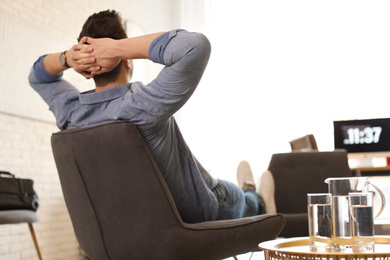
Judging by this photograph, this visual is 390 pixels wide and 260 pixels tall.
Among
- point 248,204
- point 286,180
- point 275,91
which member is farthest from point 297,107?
point 248,204

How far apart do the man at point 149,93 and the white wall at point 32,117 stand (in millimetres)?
2197

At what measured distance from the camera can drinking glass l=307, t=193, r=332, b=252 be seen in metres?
1.16

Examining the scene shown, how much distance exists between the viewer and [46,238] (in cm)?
428

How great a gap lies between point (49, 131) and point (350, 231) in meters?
3.85

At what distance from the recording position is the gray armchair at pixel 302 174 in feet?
10.0

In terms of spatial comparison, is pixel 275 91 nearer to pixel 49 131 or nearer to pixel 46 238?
pixel 49 131

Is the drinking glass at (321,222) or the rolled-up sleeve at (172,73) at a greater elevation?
the rolled-up sleeve at (172,73)

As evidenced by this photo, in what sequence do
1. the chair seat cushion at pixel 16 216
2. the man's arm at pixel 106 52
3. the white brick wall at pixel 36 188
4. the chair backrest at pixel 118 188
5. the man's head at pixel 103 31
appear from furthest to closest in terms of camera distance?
1. the white brick wall at pixel 36 188
2. the chair seat cushion at pixel 16 216
3. the man's head at pixel 103 31
4. the man's arm at pixel 106 52
5. the chair backrest at pixel 118 188

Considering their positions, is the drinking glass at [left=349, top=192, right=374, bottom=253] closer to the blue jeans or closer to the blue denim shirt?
the blue denim shirt

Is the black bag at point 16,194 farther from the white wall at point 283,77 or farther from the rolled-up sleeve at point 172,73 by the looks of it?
the white wall at point 283,77

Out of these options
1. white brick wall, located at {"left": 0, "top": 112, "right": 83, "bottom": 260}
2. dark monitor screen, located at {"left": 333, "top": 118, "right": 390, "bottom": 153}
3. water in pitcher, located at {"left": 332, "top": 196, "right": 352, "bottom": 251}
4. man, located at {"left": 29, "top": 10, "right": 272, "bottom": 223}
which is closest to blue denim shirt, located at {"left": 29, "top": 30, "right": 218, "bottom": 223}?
man, located at {"left": 29, "top": 10, "right": 272, "bottom": 223}

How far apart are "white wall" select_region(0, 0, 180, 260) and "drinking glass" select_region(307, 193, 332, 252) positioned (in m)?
3.21

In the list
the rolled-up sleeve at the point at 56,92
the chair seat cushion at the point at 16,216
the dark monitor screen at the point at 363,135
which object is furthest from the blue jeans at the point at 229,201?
the dark monitor screen at the point at 363,135

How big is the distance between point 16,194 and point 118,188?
6.03 ft
